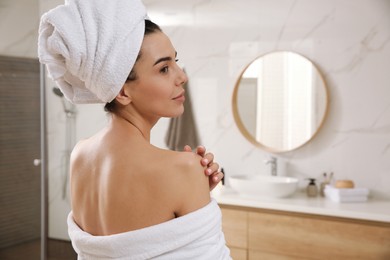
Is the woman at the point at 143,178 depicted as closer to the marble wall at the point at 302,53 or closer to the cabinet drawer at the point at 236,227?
the cabinet drawer at the point at 236,227

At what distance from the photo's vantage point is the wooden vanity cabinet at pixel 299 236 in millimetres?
2525

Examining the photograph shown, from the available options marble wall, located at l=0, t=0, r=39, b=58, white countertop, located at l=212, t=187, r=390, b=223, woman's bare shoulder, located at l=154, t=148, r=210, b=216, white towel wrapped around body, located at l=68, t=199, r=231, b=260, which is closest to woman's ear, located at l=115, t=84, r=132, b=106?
woman's bare shoulder, located at l=154, t=148, r=210, b=216

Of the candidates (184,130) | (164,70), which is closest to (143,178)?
(164,70)

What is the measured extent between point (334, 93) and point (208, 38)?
41.5 inches

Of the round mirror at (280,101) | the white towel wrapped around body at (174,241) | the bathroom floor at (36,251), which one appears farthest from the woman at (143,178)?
the bathroom floor at (36,251)

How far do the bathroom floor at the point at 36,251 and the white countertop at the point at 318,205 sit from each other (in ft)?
5.37

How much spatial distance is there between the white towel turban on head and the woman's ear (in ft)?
0.11

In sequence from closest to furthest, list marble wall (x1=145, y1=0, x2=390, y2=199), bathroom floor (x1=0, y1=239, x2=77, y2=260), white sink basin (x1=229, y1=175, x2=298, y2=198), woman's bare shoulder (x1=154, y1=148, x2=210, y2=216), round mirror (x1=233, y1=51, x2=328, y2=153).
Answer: woman's bare shoulder (x1=154, y1=148, x2=210, y2=216) → white sink basin (x1=229, y1=175, x2=298, y2=198) → marble wall (x1=145, y1=0, x2=390, y2=199) → round mirror (x1=233, y1=51, x2=328, y2=153) → bathroom floor (x1=0, y1=239, x2=77, y2=260)

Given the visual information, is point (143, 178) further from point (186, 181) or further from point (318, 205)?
point (318, 205)

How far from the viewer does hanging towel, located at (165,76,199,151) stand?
12.0 ft

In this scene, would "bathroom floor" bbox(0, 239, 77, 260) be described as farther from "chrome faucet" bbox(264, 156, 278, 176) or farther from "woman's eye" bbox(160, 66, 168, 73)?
"woman's eye" bbox(160, 66, 168, 73)

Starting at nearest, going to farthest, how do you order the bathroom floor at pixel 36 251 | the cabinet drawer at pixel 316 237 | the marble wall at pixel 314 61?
the cabinet drawer at pixel 316 237 → the marble wall at pixel 314 61 → the bathroom floor at pixel 36 251

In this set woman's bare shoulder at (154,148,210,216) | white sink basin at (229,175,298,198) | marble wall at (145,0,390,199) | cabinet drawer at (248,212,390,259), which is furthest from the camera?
marble wall at (145,0,390,199)

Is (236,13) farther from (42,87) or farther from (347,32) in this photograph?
(42,87)
